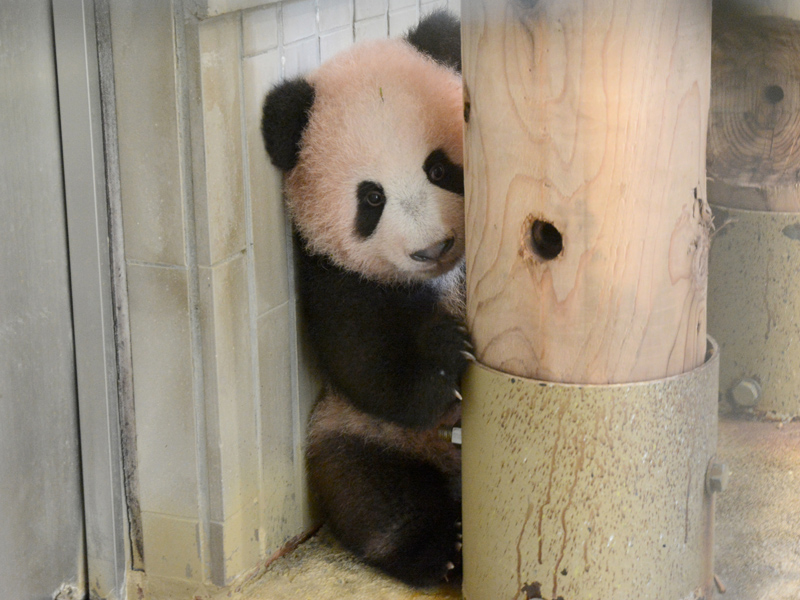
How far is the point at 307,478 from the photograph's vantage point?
2.05 meters

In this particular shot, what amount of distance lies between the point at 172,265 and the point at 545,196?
26.3 inches

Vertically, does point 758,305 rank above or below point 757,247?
below

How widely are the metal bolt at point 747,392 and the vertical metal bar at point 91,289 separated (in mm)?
1448

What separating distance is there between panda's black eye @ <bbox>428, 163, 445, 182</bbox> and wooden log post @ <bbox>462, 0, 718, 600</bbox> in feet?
0.70

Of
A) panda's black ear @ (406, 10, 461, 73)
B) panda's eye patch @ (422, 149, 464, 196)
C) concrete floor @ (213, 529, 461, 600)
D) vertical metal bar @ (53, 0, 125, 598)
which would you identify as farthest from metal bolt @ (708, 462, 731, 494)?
vertical metal bar @ (53, 0, 125, 598)

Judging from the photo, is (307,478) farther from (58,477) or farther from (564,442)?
(564,442)

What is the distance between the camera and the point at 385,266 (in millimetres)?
1837

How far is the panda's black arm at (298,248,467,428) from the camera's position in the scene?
1.73 m

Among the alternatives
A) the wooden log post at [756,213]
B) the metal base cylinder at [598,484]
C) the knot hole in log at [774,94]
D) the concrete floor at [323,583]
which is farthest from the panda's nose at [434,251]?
the knot hole in log at [774,94]

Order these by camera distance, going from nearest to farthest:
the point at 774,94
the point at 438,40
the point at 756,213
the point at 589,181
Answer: the point at 589,181 → the point at 438,40 → the point at 774,94 → the point at 756,213

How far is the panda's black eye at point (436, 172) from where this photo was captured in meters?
1.79

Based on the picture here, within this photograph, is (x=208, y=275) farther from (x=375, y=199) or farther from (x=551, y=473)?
(x=551, y=473)

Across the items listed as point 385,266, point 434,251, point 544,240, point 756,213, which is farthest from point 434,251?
point 756,213

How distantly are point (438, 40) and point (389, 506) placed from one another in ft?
3.02
